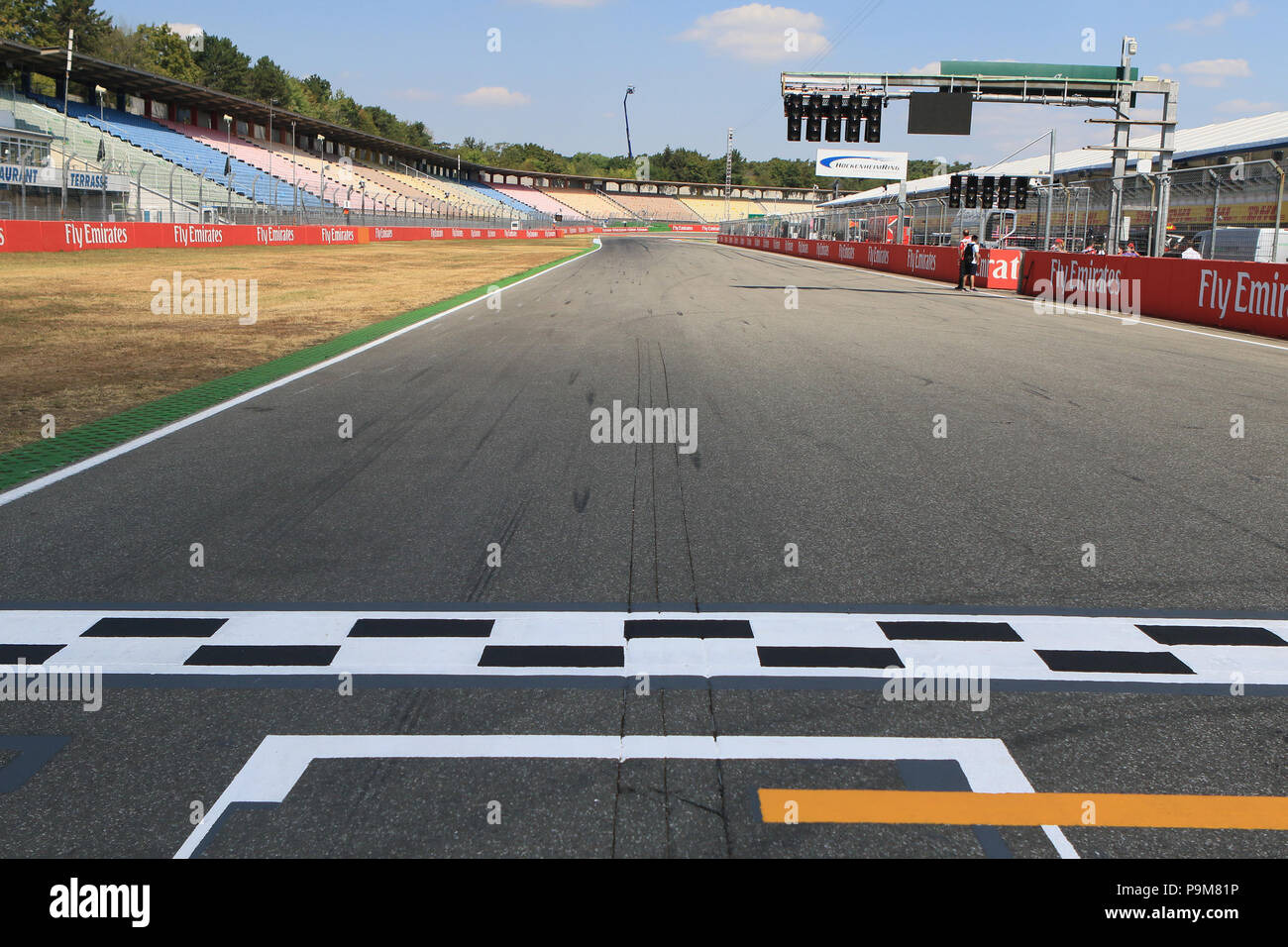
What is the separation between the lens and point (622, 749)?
128 inches

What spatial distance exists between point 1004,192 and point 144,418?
29.9 meters

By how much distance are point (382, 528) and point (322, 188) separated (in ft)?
221

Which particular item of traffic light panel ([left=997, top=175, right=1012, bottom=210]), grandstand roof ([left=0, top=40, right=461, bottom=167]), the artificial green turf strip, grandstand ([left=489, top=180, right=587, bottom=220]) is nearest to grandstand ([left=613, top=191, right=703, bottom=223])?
grandstand ([left=489, top=180, right=587, bottom=220])

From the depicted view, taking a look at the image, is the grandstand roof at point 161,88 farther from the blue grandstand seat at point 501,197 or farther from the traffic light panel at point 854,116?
the traffic light panel at point 854,116

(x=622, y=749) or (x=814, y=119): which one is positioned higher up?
(x=814, y=119)

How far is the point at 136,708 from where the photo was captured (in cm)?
353

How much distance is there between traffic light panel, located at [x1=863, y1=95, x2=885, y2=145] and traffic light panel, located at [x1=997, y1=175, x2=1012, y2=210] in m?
5.73

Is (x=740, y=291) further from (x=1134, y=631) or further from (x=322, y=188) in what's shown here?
(x=322, y=188)

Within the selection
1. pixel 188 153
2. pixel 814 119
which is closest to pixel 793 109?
pixel 814 119

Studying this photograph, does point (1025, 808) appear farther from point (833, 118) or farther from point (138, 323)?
point (833, 118)

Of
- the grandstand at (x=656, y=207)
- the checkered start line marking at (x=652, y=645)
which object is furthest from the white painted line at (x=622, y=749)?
the grandstand at (x=656, y=207)

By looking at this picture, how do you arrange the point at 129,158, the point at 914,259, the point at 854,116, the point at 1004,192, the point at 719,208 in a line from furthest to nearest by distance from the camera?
1. the point at 719,208
2. the point at 129,158
3. the point at 914,259
4. the point at 1004,192
5. the point at 854,116

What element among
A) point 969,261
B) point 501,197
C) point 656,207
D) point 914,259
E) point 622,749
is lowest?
point 622,749

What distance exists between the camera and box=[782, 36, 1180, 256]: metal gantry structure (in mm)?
27078
